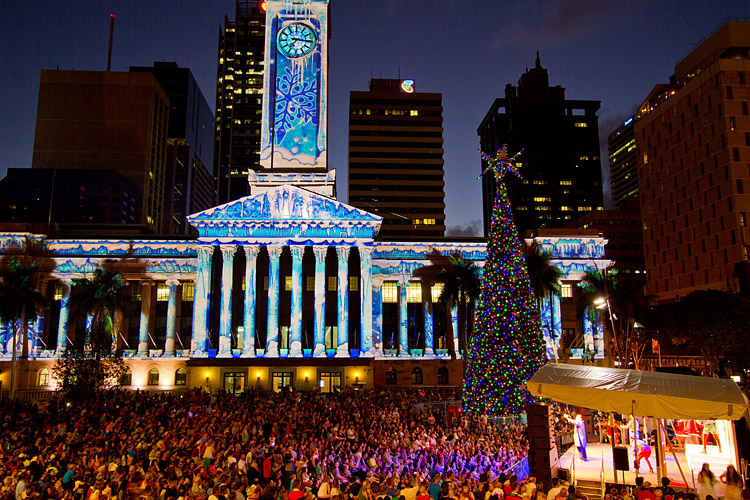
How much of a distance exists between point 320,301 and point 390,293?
9892 millimetres

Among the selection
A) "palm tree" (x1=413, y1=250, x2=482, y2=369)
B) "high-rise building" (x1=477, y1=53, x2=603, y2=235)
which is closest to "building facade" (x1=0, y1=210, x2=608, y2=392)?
"palm tree" (x1=413, y1=250, x2=482, y2=369)

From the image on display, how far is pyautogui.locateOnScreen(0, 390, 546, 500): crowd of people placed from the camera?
15703mm

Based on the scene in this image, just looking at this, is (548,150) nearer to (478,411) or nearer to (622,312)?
(622,312)

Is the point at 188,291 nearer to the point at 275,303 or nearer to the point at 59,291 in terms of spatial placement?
the point at 275,303

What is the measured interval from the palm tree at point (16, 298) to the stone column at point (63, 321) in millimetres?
4882

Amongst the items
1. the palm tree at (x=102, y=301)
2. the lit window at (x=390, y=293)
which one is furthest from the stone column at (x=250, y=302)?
the lit window at (x=390, y=293)

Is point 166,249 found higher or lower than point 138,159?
lower

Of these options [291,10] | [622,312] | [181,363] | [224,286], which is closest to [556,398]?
[622,312]

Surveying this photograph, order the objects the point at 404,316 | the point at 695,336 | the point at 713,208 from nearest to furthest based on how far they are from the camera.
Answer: the point at 695,336 < the point at 404,316 < the point at 713,208

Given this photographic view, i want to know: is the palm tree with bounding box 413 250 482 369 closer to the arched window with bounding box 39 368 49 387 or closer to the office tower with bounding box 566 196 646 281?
the arched window with bounding box 39 368 49 387

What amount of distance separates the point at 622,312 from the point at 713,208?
37114 millimetres

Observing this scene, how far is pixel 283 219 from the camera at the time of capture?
59.1 meters

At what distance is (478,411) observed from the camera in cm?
3139

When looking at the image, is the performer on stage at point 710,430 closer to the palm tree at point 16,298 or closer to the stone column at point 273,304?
the stone column at point 273,304
